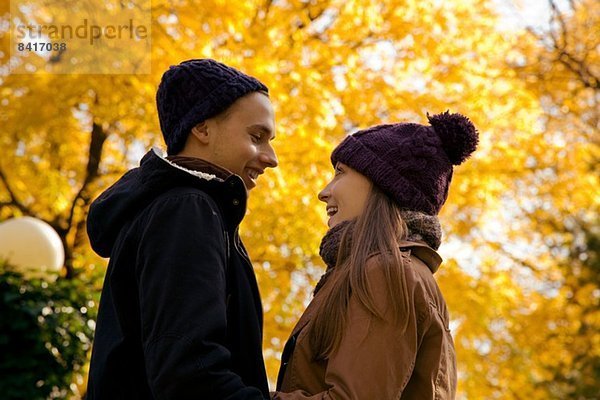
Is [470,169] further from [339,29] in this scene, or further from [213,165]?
[213,165]

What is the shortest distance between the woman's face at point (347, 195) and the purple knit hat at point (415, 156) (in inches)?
1.2

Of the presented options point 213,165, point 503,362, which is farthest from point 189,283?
point 503,362

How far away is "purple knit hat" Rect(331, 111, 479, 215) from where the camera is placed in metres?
2.78

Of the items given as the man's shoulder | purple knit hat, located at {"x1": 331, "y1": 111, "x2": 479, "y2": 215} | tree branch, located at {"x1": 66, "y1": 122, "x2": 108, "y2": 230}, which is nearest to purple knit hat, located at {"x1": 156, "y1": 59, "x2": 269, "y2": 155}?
the man's shoulder

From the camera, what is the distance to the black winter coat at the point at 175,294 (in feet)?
6.83

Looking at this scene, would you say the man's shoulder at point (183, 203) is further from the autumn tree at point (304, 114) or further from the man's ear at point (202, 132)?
the autumn tree at point (304, 114)

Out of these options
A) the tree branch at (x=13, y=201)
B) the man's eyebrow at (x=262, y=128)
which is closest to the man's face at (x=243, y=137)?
the man's eyebrow at (x=262, y=128)

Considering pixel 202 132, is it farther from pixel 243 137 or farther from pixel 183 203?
pixel 183 203

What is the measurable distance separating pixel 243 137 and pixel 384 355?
2.21 feet

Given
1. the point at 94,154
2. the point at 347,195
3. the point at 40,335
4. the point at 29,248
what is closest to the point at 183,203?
the point at 347,195

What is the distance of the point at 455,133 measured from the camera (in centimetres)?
284

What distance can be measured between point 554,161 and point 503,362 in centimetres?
261

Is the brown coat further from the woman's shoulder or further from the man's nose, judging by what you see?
the man's nose

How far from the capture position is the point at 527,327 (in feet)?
→ 38.0
